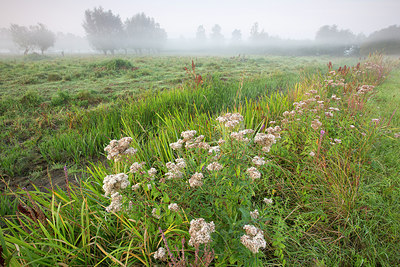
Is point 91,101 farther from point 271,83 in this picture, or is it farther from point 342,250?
point 342,250

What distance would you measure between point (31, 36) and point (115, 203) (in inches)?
3119

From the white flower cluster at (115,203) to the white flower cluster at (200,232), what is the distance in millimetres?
536

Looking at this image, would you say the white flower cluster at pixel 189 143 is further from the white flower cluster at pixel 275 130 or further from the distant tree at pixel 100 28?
the distant tree at pixel 100 28

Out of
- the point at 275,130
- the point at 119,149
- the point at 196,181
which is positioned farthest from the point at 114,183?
the point at 275,130

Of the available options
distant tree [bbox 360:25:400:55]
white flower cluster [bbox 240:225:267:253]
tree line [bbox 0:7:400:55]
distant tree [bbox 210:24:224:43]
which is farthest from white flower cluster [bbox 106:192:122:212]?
distant tree [bbox 210:24:224:43]

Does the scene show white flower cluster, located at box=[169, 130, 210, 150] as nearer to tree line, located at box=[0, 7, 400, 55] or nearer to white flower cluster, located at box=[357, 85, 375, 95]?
white flower cluster, located at box=[357, 85, 375, 95]

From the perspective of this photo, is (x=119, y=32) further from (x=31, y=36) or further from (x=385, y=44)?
(x=385, y=44)

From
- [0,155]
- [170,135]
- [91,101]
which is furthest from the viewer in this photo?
[91,101]

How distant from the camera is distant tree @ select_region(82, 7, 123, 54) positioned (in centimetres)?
5694

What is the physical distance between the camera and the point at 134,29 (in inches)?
2763

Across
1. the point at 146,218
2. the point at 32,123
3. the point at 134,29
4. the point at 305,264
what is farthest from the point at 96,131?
the point at 134,29

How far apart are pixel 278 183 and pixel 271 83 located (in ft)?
20.8

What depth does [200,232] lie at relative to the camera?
1.00 metres

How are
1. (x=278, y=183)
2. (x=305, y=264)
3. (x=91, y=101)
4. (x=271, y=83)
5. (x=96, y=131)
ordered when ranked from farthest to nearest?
(x=271, y=83)
(x=91, y=101)
(x=96, y=131)
(x=278, y=183)
(x=305, y=264)
